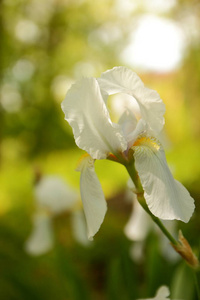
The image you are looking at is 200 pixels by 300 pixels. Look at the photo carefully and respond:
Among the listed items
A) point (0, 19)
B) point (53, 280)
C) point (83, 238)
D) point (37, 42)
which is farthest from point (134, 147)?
point (37, 42)

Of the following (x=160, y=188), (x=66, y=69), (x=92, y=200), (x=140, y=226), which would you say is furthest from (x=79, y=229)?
(x=66, y=69)

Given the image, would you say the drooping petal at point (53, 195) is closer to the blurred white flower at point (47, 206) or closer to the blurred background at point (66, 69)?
the blurred white flower at point (47, 206)

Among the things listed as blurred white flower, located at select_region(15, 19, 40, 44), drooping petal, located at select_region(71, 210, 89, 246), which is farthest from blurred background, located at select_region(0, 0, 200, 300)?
drooping petal, located at select_region(71, 210, 89, 246)

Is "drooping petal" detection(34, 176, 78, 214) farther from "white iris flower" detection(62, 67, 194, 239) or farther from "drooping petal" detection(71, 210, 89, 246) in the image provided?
"white iris flower" detection(62, 67, 194, 239)

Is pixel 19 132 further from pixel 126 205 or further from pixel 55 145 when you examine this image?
pixel 126 205

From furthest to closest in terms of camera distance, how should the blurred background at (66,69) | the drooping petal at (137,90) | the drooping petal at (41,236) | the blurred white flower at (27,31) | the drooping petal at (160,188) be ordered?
the blurred white flower at (27,31) → the blurred background at (66,69) → the drooping petal at (41,236) → the drooping petal at (137,90) → the drooping petal at (160,188)

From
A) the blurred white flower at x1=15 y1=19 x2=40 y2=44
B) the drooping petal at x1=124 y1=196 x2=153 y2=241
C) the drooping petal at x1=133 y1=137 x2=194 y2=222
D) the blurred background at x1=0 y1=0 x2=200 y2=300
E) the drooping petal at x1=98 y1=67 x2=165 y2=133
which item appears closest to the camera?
the drooping petal at x1=133 y1=137 x2=194 y2=222

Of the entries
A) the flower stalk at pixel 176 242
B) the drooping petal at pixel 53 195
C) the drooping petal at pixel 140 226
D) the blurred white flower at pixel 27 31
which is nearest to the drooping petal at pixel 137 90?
the flower stalk at pixel 176 242
